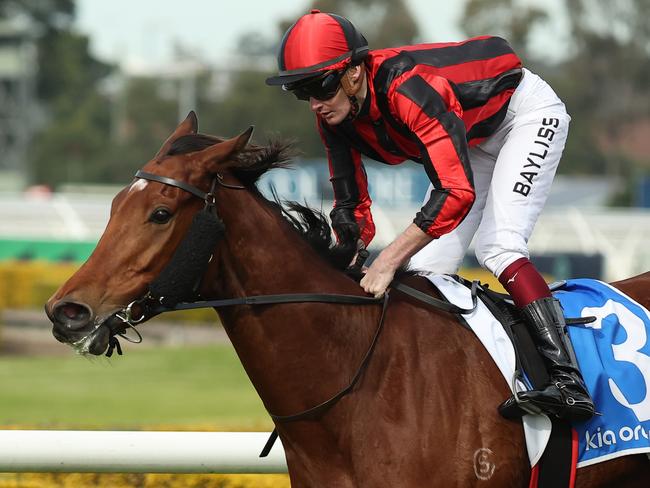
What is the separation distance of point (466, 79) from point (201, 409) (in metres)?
7.93

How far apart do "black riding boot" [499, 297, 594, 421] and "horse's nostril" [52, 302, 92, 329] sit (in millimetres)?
1193

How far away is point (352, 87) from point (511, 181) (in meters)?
0.62

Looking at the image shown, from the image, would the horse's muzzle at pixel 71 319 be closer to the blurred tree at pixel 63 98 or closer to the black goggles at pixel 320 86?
the black goggles at pixel 320 86

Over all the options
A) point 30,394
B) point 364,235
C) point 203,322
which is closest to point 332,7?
point 203,322

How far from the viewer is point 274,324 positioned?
3254mm

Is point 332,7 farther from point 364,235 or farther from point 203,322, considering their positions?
point 364,235

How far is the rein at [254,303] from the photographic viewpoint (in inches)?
121

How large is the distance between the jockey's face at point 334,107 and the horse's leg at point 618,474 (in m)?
1.28

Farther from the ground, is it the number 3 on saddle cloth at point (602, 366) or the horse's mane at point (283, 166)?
the horse's mane at point (283, 166)

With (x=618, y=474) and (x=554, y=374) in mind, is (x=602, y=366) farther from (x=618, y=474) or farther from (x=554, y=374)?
(x=618, y=474)

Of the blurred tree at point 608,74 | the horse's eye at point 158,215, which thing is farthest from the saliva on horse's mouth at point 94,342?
the blurred tree at point 608,74

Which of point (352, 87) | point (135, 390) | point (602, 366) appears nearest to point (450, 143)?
point (352, 87)

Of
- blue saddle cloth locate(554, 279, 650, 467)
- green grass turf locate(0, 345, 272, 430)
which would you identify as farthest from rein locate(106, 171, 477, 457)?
green grass turf locate(0, 345, 272, 430)

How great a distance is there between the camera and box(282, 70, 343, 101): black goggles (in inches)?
132
